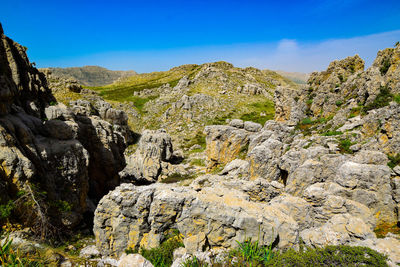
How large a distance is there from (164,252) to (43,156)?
1677cm

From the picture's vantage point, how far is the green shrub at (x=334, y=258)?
846 centimetres

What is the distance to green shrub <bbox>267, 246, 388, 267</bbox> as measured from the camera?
846 centimetres

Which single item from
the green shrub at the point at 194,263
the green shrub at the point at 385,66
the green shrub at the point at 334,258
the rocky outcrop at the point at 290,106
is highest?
the green shrub at the point at 385,66

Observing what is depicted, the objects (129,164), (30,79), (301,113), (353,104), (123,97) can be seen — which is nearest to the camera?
(353,104)

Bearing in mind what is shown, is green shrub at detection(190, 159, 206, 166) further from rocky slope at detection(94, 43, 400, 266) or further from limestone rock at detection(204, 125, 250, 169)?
rocky slope at detection(94, 43, 400, 266)

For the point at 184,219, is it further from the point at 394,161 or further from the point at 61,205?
the point at 394,161

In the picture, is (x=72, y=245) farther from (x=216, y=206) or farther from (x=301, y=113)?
(x=301, y=113)

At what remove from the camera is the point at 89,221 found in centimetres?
2361

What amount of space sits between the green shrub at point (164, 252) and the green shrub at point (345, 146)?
16.3m

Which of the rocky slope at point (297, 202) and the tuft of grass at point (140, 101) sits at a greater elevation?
the tuft of grass at point (140, 101)

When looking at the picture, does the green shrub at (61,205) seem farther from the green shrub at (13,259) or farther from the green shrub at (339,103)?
the green shrub at (339,103)

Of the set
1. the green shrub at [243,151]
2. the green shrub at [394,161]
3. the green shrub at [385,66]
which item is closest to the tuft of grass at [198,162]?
the green shrub at [243,151]

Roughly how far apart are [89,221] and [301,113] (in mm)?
34083

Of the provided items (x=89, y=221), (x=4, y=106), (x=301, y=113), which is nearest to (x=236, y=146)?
(x=301, y=113)
